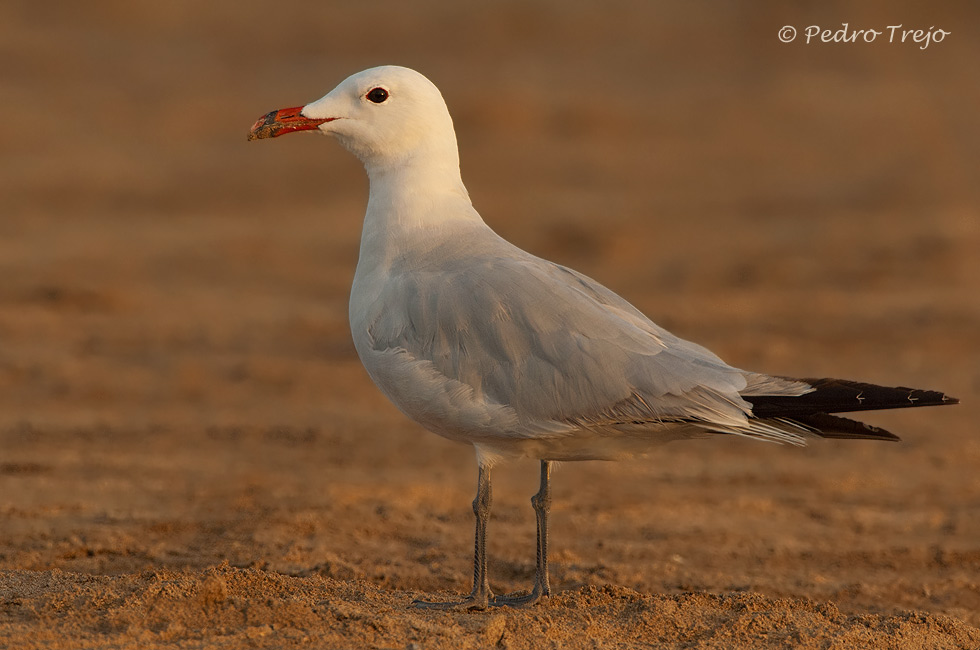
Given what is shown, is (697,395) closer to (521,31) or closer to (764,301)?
(764,301)

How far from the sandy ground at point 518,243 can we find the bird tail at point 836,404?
844 mm

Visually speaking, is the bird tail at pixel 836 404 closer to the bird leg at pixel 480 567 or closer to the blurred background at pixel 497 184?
the bird leg at pixel 480 567

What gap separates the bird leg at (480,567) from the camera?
517cm

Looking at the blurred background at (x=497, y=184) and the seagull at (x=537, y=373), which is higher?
the blurred background at (x=497, y=184)

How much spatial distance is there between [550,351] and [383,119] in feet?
4.74

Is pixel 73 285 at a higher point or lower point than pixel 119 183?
lower

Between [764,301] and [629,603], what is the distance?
8.40 m

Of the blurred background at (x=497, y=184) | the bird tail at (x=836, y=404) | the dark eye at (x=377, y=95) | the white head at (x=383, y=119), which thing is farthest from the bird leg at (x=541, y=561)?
the blurred background at (x=497, y=184)

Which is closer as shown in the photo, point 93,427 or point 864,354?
point 93,427

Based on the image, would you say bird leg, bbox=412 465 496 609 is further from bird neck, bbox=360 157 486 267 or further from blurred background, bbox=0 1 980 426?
blurred background, bbox=0 1 980 426

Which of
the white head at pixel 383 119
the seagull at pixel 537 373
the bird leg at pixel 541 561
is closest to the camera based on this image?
the seagull at pixel 537 373

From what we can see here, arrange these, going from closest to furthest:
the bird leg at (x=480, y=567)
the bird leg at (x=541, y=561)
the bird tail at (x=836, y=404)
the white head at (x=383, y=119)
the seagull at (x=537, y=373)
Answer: the bird tail at (x=836, y=404) < the seagull at (x=537, y=373) < the bird leg at (x=480, y=567) < the bird leg at (x=541, y=561) < the white head at (x=383, y=119)

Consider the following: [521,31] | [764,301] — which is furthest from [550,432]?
[521,31]

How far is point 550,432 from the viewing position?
495 centimetres
